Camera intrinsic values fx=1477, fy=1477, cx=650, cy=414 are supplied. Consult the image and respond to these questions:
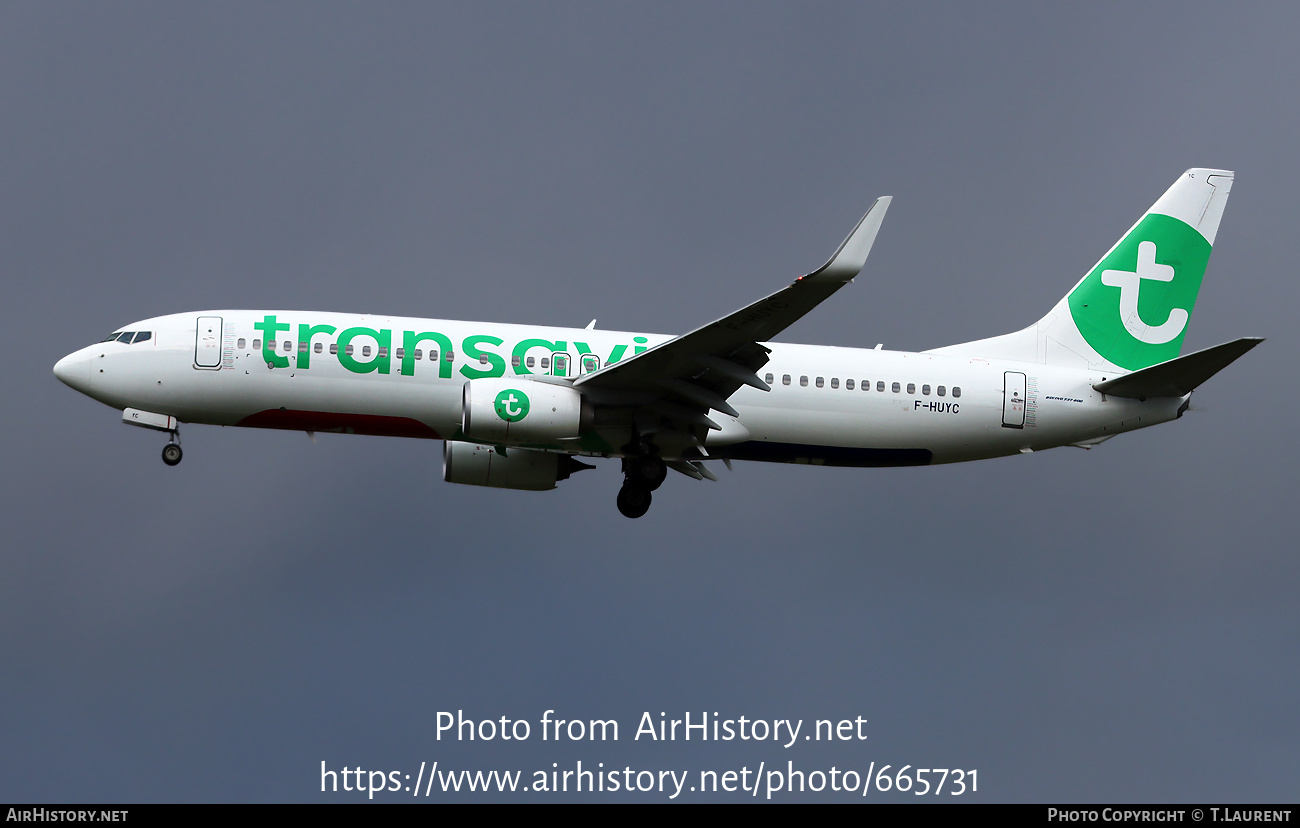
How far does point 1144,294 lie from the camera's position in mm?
39156

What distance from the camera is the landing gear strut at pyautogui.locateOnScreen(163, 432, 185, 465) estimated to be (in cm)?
3416

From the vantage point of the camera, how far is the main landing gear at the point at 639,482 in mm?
35062

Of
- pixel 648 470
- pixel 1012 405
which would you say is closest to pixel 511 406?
pixel 648 470

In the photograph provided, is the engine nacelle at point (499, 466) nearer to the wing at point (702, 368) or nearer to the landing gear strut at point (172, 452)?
the wing at point (702, 368)

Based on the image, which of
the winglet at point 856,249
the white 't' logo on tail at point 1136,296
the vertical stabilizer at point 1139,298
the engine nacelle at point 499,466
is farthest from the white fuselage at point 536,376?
the winglet at point 856,249

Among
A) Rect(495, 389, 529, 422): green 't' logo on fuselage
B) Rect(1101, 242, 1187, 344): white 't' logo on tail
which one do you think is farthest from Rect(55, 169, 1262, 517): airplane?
Rect(1101, 242, 1187, 344): white 't' logo on tail

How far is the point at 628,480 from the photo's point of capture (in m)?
35.9

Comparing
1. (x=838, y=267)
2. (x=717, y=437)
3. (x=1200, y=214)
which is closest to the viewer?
(x=838, y=267)

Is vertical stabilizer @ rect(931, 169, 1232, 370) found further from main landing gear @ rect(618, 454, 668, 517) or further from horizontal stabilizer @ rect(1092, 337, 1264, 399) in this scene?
main landing gear @ rect(618, 454, 668, 517)

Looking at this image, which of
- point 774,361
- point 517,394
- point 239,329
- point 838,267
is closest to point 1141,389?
point 774,361

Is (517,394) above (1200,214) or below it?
below

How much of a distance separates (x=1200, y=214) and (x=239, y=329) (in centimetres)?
2521

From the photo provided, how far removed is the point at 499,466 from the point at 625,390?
5.12 meters

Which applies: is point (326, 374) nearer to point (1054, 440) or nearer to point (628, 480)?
point (628, 480)
